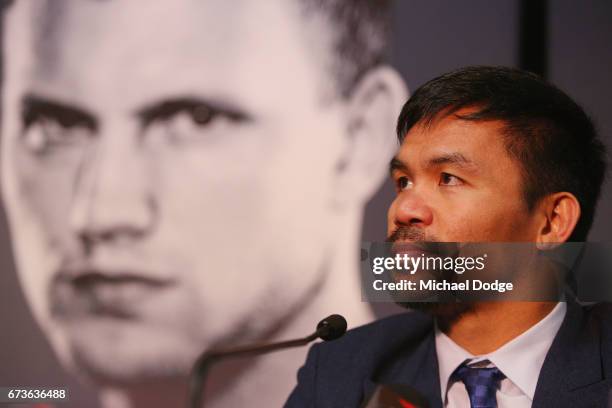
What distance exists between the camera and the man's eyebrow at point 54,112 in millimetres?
1980

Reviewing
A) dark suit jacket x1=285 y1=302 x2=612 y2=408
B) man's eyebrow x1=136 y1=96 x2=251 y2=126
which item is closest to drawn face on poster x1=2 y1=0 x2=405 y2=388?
man's eyebrow x1=136 y1=96 x2=251 y2=126

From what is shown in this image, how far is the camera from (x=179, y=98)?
197 centimetres

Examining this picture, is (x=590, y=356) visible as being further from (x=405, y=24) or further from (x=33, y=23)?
(x=33, y=23)

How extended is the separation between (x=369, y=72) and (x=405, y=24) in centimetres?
19

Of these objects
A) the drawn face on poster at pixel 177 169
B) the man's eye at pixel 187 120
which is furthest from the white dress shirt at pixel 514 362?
the man's eye at pixel 187 120

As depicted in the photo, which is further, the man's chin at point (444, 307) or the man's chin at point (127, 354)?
the man's chin at point (127, 354)

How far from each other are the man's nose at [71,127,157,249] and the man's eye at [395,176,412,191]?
83 centimetres

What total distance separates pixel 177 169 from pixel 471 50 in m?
0.97

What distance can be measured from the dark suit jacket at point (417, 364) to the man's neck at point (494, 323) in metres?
0.07

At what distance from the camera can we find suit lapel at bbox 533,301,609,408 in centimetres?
121

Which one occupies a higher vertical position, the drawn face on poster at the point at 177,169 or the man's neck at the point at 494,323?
the drawn face on poster at the point at 177,169

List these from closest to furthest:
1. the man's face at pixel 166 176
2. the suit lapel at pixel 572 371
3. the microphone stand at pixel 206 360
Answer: the microphone stand at pixel 206 360, the suit lapel at pixel 572 371, the man's face at pixel 166 176

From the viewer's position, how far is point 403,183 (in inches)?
55.6

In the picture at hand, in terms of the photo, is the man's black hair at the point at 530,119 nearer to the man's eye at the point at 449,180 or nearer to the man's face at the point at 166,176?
the man's eye at the point at 449,180
